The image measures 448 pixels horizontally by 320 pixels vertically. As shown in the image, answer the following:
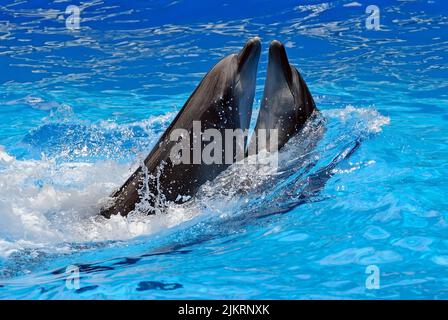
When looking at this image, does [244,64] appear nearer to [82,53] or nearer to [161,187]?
[161,187]

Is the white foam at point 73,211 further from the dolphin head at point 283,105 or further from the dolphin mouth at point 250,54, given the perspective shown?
the dolphin mouth at point 250,54

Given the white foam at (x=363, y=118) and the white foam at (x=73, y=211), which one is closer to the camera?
the white foam at (x=73, y=211)

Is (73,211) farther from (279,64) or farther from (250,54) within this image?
(279,64)

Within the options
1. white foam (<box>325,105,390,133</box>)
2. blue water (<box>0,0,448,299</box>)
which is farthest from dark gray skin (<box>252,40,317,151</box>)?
white foam (<box>325,105,390,133</box>)

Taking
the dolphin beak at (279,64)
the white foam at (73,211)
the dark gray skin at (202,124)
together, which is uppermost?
A: the dolphin beak at (279,64)

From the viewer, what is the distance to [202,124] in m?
4.70

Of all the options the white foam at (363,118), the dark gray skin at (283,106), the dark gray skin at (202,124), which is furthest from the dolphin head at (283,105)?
the white foam at (363,118)

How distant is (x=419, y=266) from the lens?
4141mm

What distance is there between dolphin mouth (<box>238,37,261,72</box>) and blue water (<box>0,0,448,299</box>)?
71 cm

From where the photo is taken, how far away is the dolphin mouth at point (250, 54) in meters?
4.73

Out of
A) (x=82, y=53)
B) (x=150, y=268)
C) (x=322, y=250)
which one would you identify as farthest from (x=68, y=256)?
(x=82, y=53)

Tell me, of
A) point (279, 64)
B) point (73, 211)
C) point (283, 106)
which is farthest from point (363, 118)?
point (73, 211)

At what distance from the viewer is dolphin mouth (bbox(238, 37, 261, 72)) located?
4.73m

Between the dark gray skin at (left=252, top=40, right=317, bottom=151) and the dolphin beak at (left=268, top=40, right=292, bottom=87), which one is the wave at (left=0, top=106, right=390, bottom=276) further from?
the dolphin beak at (left=268, top=40, right=292, bottom=87)
